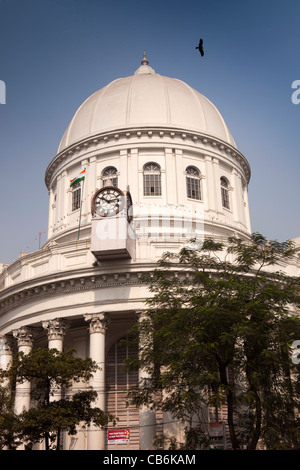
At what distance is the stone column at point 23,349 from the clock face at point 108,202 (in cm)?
808

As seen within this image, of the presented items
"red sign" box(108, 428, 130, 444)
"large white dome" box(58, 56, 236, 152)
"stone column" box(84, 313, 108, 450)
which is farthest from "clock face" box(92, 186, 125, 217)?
"red sign" box(108, 428, 130, 444)

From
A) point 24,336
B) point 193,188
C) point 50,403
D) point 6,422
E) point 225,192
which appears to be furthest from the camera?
point 225,192

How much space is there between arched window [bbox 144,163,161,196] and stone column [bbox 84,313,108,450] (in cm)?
1310

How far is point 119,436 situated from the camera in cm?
3206

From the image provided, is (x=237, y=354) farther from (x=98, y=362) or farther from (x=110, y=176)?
(x=110, y=176)

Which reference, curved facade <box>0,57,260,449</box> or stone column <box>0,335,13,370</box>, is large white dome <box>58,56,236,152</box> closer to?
curved facade <box>0,57,260,449</box>

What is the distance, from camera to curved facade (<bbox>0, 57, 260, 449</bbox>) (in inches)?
1284

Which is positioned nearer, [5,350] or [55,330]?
[55,330]

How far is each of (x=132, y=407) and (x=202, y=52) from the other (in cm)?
1986

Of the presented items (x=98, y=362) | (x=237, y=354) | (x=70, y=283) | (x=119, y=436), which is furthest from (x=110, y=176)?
(x=237, y=354)

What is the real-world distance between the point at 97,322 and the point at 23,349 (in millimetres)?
5242

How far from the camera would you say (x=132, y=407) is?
1336 inches

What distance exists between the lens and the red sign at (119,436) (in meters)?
32.0

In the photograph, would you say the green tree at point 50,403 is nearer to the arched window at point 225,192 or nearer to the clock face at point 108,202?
the clock face at point 108,202
